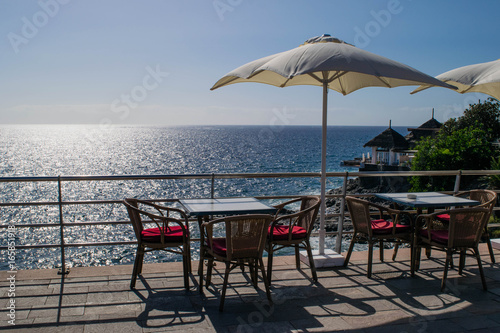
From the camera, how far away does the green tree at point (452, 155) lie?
3167 centimetres

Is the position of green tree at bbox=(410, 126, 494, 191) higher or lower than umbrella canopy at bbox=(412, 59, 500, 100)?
lower

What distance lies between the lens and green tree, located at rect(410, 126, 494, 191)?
3167cm

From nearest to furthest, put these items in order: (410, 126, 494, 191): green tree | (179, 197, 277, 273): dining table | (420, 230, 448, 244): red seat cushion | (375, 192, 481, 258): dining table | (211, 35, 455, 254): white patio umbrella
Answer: (211, 35, 455, 254): white patio umbrella, (179, 197, 277, 273): dining table, (420, 230, 448, 244): red seat cushion, (375, 192, 481, 258): dining table, (410, 126, 494, 191): green tree

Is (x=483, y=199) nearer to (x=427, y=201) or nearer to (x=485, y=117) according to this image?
(x=427, y=201)

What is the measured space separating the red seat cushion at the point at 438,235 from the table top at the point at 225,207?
175 cm

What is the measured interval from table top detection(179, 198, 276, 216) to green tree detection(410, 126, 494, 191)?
30.2m

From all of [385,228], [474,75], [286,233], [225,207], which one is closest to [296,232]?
[286,233]

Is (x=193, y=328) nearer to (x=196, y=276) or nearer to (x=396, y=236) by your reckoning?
(x=196, y=276)

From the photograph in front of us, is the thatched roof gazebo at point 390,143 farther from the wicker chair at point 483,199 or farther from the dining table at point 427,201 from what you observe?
the dining table at point 427,201

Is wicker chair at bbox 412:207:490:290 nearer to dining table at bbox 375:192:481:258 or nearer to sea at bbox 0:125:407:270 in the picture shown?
dining table at bbox 375:192:481:258

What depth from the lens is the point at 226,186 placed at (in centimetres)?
4291

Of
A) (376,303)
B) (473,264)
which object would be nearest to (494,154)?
(473,264)

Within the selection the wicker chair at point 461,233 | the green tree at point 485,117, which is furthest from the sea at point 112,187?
the wicker chair at point 461,233

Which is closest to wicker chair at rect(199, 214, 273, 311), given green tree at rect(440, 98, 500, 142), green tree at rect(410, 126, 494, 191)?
green tree at rect(410, 126, 494, 191)
